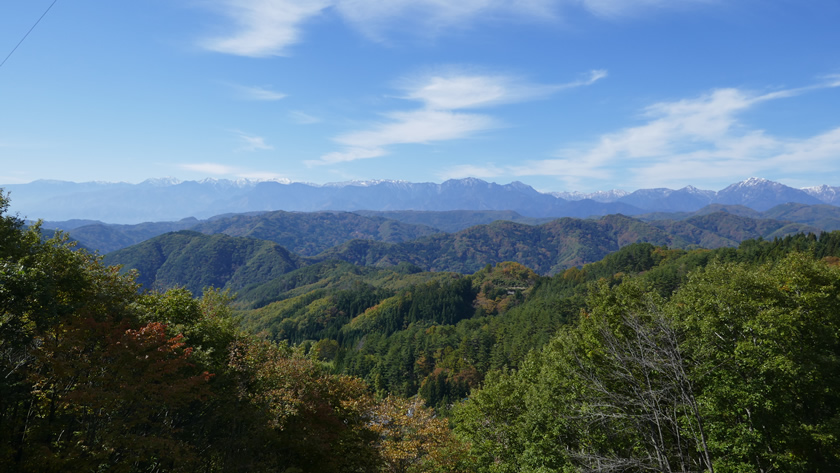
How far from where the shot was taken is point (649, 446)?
19.3m

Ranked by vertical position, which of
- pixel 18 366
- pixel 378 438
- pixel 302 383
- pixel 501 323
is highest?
pixel 18 366

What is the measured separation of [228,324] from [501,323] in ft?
332

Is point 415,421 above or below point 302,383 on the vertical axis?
below

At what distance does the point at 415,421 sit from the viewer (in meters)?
25.5

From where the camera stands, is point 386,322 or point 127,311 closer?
point 127,311

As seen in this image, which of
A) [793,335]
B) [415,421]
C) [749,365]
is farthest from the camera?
[415,421]

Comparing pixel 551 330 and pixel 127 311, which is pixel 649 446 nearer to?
pixel 127 311

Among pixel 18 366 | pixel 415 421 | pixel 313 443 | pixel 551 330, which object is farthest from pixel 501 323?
pixel 18 366

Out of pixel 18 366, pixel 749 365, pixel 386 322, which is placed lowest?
pixel 386 322

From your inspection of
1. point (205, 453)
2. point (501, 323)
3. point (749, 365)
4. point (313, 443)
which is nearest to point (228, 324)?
point (205, 453)

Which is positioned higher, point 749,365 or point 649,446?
point 749,365

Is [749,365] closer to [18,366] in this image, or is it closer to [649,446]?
[649,446]

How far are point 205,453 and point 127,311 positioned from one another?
8.03 meters

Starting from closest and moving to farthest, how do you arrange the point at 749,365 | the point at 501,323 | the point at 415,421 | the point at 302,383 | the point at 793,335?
the point at 749,365 → the point at 793,335 → the point at 302,383 → the point at 415,421 → the point at 501,323
